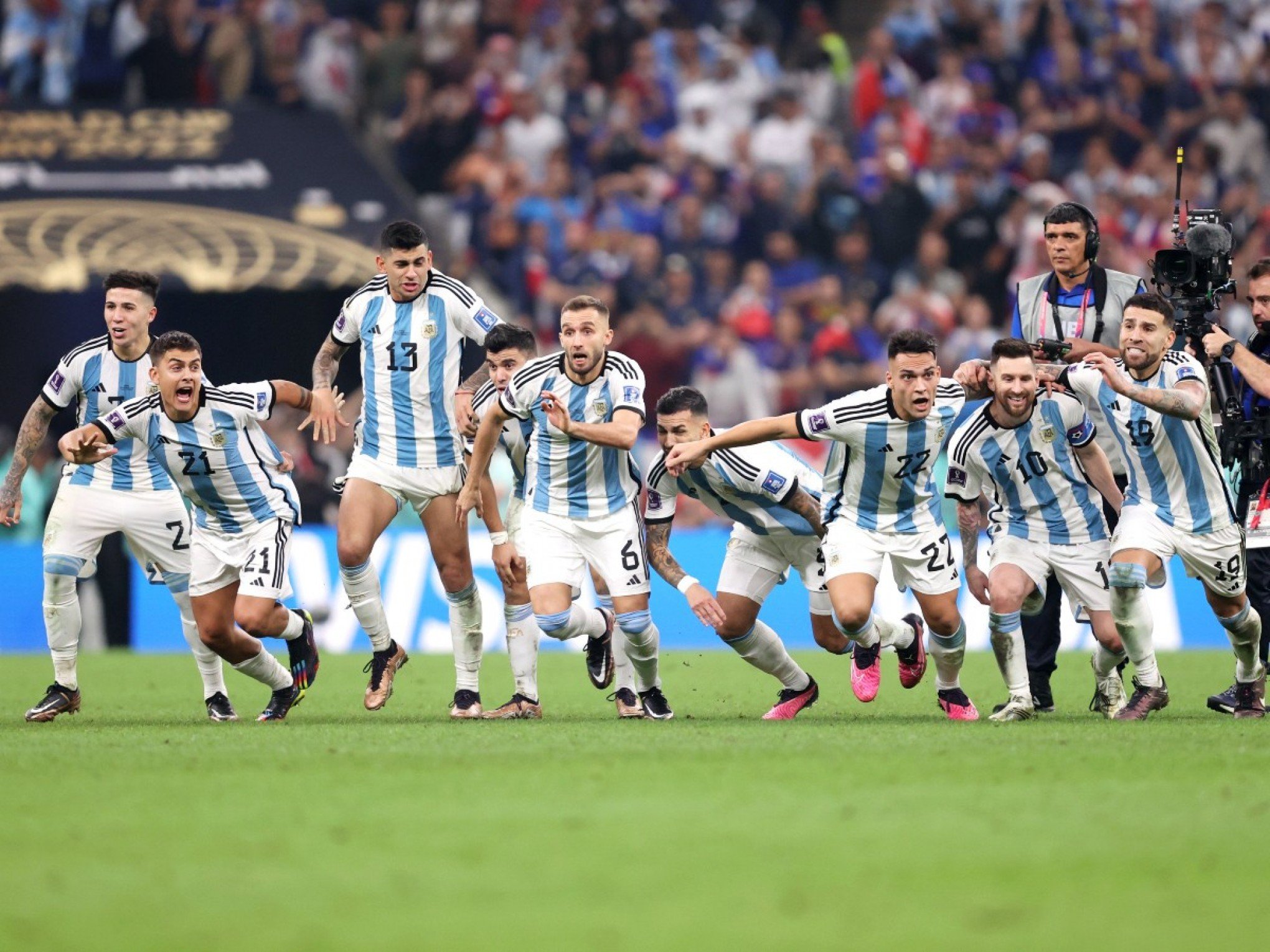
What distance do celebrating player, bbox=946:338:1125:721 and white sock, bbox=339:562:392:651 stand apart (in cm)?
307

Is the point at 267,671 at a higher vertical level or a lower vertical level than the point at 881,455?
lower

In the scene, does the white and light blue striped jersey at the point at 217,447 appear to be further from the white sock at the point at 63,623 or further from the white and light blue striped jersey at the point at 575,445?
the white and light blue striped jersey at the point at 575,445

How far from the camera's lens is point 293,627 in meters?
10.1

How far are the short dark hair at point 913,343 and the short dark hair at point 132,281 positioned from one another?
407 centimetres

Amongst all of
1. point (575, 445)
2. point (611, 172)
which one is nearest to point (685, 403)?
point (575, 445)

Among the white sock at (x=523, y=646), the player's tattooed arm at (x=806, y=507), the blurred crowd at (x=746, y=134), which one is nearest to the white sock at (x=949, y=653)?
the player's tattooed arm at (x=806, y=507)

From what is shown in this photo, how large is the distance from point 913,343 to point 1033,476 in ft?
3.63

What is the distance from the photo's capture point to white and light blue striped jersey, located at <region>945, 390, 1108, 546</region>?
32.3 feet

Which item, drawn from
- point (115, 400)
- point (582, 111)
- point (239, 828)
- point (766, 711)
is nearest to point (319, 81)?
point (582, 111)

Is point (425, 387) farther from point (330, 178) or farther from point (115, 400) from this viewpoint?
point (330, 178)

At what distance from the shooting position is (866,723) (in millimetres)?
9406

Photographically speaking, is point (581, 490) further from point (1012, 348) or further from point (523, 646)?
point (1012, 348)

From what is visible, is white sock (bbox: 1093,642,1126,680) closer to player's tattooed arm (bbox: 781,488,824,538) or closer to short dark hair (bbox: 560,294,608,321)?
player's tattooed arm (bbox: 781,488,824,538)

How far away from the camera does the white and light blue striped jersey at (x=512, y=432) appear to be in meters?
10.3
